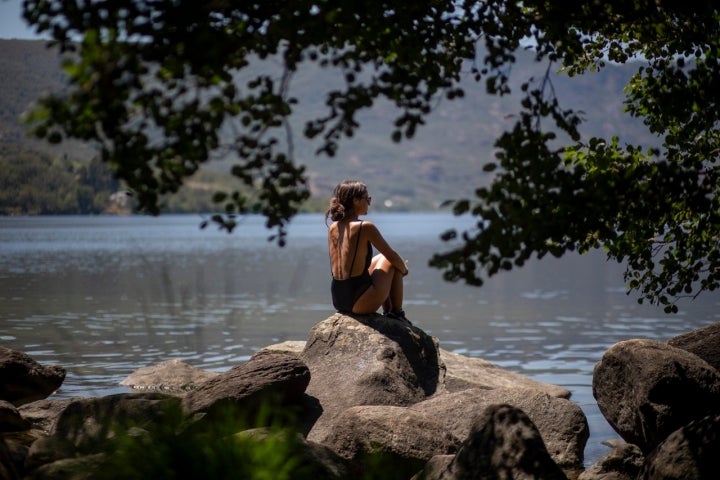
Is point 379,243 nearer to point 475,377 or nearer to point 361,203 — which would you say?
point 361,203

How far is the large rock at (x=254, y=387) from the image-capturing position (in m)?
10.6

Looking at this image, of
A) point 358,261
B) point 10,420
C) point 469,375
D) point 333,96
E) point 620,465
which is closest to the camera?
point 333,96

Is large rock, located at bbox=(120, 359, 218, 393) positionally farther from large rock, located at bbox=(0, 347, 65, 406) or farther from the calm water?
large rock, located at bbox=(0, 347, 65, 406)

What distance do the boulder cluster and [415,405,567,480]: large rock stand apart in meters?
0.01

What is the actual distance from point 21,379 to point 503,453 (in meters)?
9.83

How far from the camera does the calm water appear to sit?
22.2 metres

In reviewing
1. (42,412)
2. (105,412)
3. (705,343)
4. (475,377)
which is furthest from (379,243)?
(42,412)

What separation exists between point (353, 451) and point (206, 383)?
242 cm

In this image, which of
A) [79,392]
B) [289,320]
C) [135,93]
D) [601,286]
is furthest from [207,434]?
[601,286]

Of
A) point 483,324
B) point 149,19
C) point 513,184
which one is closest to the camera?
point 149,19

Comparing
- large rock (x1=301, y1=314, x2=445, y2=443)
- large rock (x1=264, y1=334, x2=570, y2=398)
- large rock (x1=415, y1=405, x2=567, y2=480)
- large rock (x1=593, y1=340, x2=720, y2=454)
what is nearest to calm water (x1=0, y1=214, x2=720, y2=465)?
large rock (x1=264, y1=334, x2=570, y2=398)

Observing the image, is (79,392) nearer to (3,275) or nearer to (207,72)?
(207,72)

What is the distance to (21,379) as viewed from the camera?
1484 centimetres

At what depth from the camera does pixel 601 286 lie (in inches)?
2082
